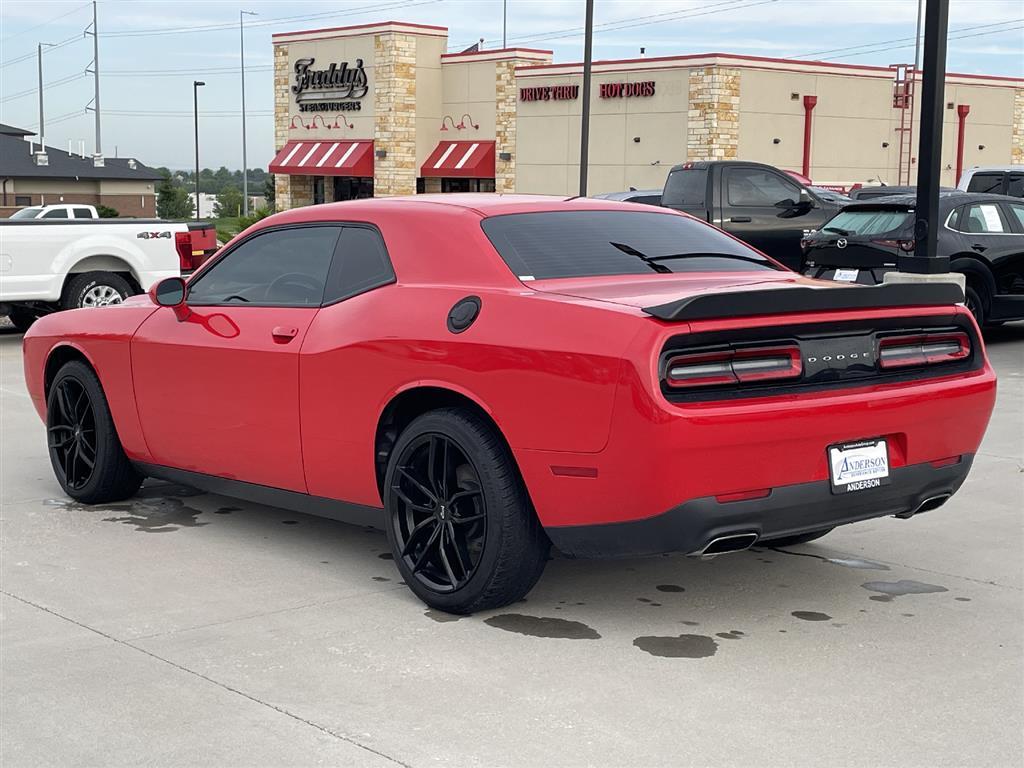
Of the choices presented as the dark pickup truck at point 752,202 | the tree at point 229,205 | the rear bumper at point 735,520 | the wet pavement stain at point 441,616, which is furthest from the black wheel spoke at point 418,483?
the tree at point 229,205

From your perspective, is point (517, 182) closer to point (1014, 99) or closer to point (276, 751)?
A: point (1014, 99)

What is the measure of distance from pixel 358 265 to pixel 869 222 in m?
10.0

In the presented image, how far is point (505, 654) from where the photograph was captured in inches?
195

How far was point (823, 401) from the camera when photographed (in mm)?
5051

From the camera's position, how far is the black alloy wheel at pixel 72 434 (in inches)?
296

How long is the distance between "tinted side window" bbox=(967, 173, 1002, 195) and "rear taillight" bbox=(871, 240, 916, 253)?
28.1 ft

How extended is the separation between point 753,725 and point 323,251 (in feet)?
9.95

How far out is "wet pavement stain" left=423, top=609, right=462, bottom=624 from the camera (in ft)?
17.6

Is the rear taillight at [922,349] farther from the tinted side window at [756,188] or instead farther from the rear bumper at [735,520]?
the tinted side window at [756,188]

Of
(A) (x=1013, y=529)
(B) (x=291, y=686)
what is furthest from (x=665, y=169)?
(B) (x=291, y=686)

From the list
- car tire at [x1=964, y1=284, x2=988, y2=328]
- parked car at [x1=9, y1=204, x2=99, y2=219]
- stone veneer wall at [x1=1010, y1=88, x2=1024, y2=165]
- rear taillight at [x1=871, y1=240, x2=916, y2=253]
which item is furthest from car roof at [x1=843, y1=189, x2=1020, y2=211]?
stone veneer wall at [x1=1010, y1=88, x2=1024, y2=165]

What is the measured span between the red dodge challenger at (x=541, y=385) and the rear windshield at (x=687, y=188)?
14.5 m

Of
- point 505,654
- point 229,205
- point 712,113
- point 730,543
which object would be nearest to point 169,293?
point 505,654

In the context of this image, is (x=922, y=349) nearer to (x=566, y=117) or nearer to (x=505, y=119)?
(x=566, y=117)
